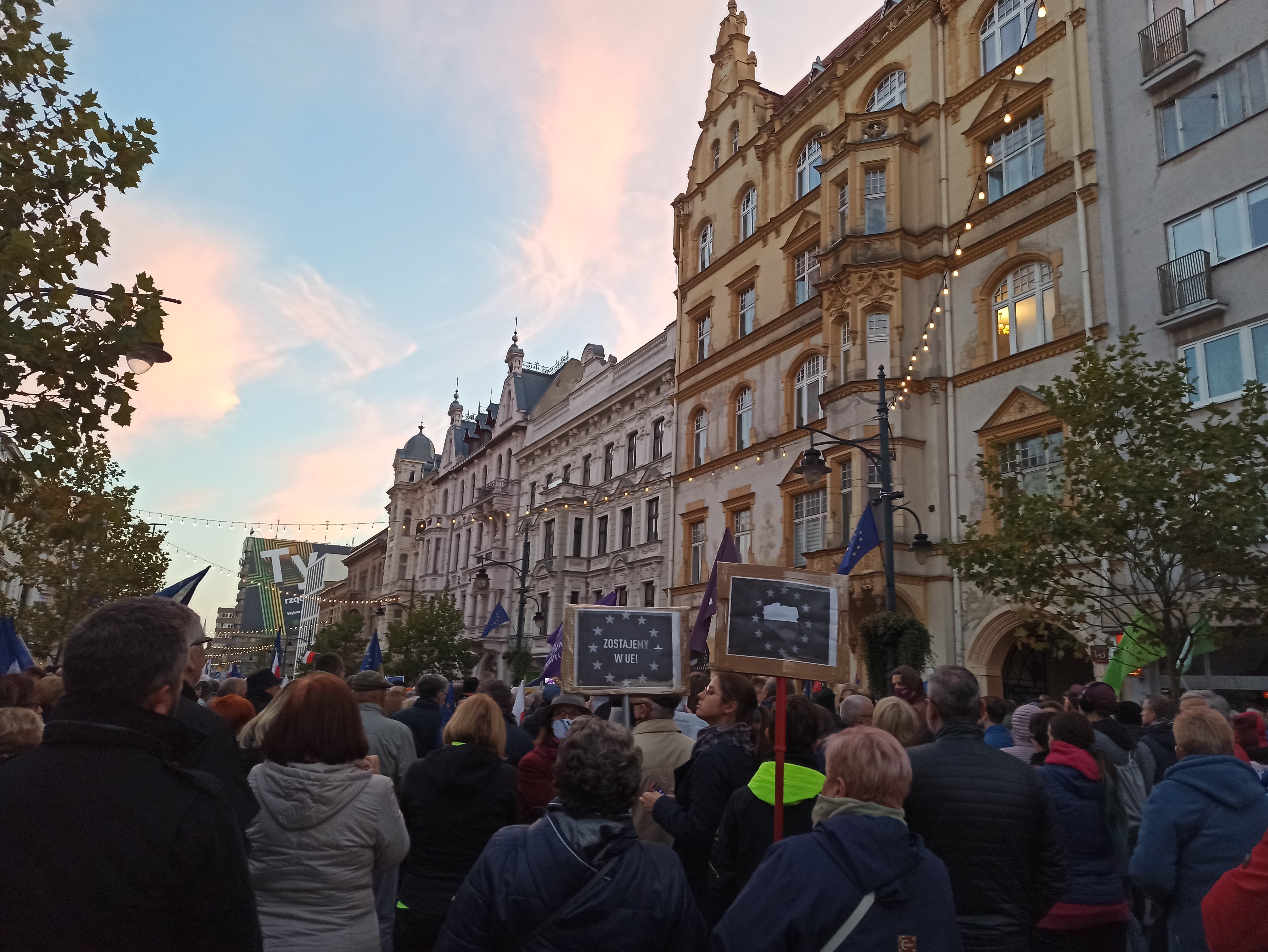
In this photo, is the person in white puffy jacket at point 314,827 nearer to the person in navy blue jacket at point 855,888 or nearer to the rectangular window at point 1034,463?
the person in navy blue jacket at point 855,888

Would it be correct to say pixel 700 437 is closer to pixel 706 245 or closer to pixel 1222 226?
pixel 706 245

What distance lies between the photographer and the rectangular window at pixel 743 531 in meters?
27.6

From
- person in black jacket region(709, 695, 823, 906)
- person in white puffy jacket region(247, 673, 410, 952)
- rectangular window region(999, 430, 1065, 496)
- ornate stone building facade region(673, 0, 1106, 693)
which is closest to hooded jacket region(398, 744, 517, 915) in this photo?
person in white puffy jacket region(247, 673, 410, 952)

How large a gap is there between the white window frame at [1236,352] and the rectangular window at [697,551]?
15560 mm

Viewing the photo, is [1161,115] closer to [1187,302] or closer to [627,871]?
[1187,302]

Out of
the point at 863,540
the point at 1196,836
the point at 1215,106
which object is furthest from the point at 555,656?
the point at 1215,106

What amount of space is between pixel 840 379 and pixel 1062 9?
971cm

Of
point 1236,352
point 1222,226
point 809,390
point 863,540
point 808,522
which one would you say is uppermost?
point 1222,226

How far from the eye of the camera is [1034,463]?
1998cm

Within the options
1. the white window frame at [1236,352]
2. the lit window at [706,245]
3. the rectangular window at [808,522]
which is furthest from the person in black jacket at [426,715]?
the lit window at [706,245]

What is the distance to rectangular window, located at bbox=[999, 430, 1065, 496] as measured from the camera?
19.2 meters

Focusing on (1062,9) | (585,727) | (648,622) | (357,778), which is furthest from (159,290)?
(1062,9)

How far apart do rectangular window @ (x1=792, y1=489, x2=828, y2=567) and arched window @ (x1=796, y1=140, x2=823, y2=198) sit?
937 centimetres

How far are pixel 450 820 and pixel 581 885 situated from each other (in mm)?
2023
